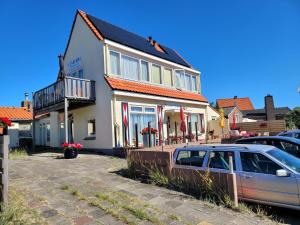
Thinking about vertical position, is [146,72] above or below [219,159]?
above

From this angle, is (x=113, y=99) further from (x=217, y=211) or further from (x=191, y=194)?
(x=217, y=211)

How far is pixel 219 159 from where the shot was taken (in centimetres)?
654

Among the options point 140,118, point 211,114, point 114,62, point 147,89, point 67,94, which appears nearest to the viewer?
point 67,94

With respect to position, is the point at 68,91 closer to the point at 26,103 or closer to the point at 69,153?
the point at 69,153

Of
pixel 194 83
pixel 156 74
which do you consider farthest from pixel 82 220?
pixel 194 83

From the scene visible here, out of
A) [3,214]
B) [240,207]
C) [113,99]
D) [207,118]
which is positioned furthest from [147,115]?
[3,214]

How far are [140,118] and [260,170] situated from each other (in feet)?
34.8

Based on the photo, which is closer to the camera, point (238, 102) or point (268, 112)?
point (268, 112)

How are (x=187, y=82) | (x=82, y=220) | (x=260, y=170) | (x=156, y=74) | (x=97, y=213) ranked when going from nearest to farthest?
(x=82, y=220) < (x=97, y=213) < (x=260, y=170) < (x=156, y=74) < (x=187, y=82)

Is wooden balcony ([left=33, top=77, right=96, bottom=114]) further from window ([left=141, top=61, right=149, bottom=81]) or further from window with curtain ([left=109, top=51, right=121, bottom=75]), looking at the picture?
window ([left=141, top=61, right=149, bottom=81])

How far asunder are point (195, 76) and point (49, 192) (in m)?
19.0

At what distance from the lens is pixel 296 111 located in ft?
144

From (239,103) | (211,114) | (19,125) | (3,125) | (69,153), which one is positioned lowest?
(69,153)

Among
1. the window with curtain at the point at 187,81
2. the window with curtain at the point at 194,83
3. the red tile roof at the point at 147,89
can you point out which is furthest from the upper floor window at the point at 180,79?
the window with curtain at the point at 194,83
